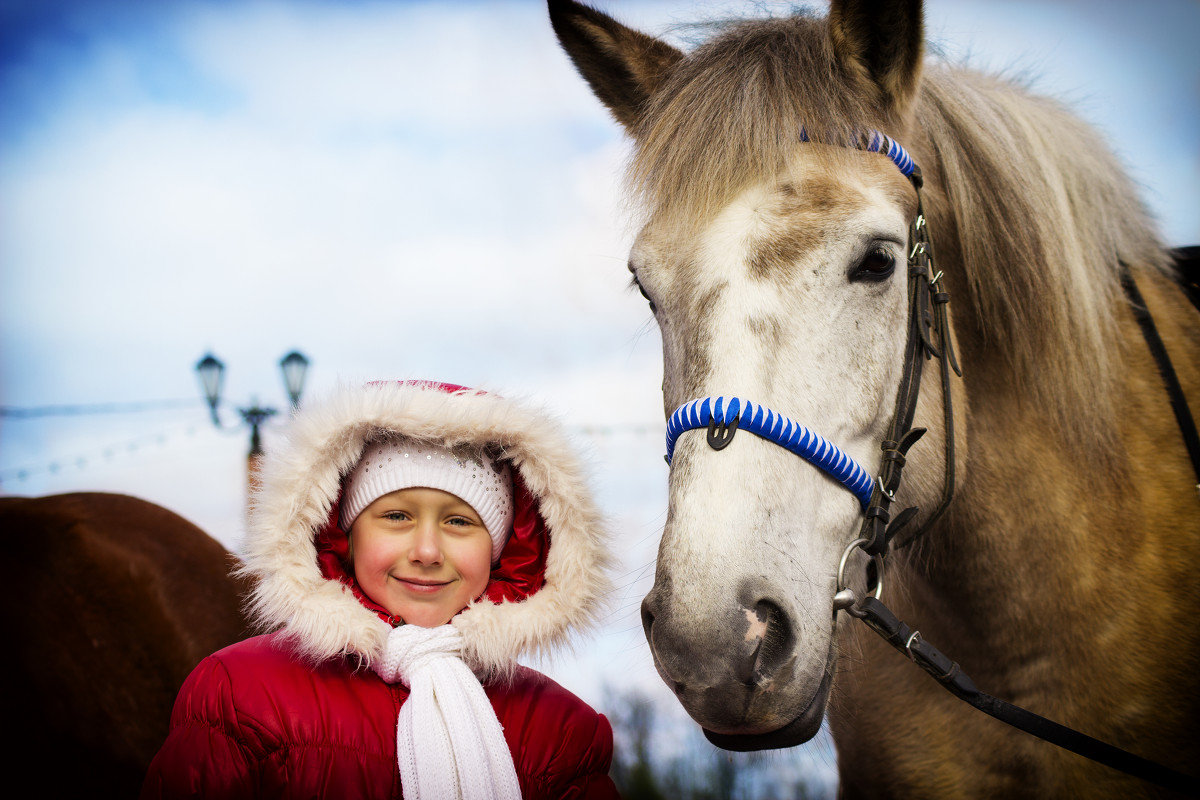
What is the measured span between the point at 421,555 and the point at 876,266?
121 centimetres

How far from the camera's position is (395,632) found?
162 cm

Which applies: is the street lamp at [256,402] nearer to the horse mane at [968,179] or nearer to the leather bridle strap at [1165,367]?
the horse mane at [968,179]

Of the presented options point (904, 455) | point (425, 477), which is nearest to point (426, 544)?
point (425, 477)

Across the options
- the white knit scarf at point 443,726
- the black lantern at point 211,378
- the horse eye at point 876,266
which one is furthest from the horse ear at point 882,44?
the black lantern at point 211,378

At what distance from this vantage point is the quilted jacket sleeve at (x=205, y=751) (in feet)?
4.55

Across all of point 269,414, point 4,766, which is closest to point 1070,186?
point 4,766

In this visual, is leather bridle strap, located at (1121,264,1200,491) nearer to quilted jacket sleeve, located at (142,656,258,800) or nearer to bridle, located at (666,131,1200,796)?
bridle, located at (666,131,1200,796)

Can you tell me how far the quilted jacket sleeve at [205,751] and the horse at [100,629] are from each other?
2.18 m

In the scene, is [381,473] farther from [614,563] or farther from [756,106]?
[756,106]

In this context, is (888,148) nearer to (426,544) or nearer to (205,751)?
(426,544)

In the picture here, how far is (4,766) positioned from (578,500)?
10.1 ft

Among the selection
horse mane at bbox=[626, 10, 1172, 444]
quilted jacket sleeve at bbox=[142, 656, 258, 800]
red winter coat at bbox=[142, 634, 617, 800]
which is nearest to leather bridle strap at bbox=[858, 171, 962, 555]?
horse mane at bbox=[626, 10, 1172, 444]

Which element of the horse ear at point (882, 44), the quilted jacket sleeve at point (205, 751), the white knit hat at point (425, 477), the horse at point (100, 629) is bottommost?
the horse at point (100, 629)

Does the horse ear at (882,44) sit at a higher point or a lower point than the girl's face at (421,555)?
higher
